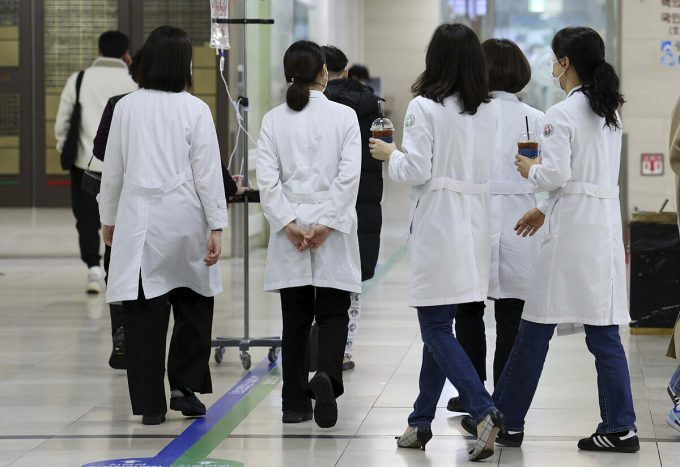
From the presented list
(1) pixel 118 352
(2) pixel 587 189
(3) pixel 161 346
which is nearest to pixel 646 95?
(1) pixel 118 352

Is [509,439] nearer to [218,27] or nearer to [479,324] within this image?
[479,324]

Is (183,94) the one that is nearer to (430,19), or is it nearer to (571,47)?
(571,47)

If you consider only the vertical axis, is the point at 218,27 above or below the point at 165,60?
above

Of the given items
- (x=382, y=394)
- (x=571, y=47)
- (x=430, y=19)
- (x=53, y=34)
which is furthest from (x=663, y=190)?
(x=430, y=19)

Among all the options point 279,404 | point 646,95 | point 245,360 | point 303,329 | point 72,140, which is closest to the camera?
point 303,329

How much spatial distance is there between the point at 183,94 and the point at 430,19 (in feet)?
63.3

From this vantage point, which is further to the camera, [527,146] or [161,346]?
[161,346]

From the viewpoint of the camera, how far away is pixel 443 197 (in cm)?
407

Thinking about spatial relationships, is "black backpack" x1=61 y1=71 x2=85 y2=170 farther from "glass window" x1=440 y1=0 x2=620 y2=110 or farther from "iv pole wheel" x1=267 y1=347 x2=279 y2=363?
"glass window" x1=440 y1=0 x2=620 y2=110

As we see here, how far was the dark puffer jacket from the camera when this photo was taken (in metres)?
5.48

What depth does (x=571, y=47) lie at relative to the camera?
4102mm

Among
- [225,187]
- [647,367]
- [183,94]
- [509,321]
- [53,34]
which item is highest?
[53,34]

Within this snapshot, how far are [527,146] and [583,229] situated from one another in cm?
36

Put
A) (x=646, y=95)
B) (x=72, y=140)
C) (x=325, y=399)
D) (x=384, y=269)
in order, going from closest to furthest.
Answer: (x=325, y=399), (x=72, y=140), (x=384, y=269), (x=646, y=95)
